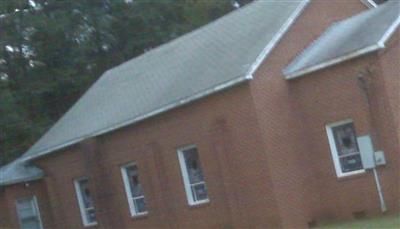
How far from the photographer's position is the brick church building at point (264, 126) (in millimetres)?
24922

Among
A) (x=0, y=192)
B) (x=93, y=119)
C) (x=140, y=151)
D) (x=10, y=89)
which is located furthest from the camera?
(x=10, y=89)

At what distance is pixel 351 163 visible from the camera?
25734 mm

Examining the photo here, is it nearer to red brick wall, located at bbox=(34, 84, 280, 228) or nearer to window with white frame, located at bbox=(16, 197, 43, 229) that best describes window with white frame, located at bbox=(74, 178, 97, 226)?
red brick wall, located at bbox=(34, 84, 280, 228)

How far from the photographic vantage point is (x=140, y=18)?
167 ft

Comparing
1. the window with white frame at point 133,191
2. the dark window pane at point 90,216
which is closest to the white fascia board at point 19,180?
the dark window pane at point 90,216

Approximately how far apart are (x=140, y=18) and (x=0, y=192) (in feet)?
53.7

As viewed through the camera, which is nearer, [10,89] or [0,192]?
[0,192]

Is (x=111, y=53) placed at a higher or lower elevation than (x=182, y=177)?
higher

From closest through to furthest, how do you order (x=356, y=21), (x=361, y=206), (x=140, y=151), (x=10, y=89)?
(x=361, y=206)
(x=356, y=21)
(x=140, y=151)
(x=10, y=89)

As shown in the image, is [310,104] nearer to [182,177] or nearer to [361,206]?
[361,206]

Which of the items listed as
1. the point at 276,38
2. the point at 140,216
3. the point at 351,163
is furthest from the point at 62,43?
the point at 351,163

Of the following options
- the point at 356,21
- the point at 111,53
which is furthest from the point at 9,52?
the point at 356,21

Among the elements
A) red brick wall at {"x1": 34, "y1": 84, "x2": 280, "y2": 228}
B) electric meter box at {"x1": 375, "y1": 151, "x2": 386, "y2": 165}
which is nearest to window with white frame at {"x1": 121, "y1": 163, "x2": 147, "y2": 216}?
red brick wall at {"x1": 34, "y1": 84, "x2": 280, "y2": 228}

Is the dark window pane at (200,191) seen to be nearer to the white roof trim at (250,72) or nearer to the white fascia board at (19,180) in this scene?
the white roof trim at (250,72)
